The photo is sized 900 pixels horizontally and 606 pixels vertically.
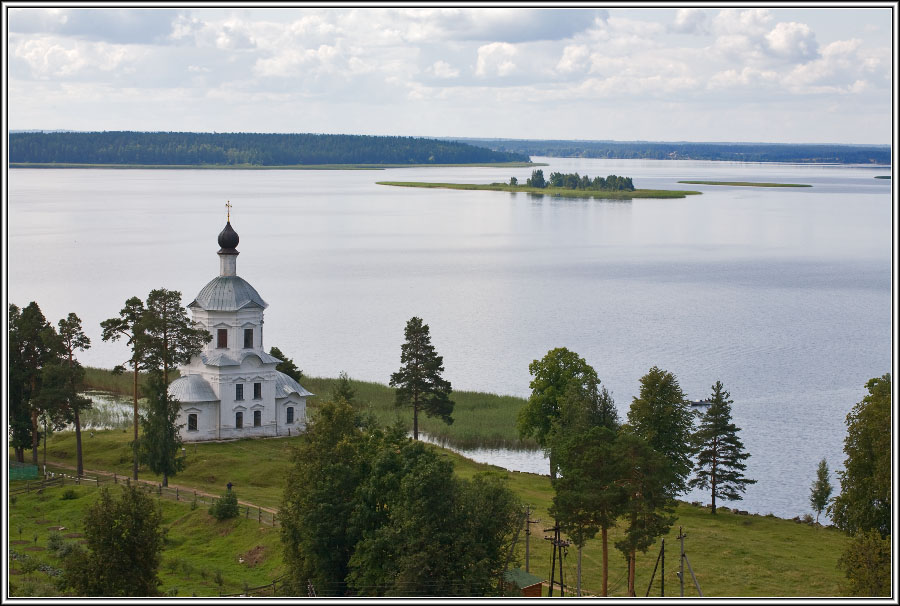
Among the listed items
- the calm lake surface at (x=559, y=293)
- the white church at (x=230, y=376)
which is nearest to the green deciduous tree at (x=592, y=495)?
the calm lake surface at (x=559, y=293)

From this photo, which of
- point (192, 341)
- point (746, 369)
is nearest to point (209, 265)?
point (746, 369)

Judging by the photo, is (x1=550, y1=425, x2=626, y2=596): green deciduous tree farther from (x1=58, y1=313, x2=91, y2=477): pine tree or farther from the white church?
the white church

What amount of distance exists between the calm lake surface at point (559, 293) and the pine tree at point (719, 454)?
1.73 m

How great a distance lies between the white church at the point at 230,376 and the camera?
4919 cm

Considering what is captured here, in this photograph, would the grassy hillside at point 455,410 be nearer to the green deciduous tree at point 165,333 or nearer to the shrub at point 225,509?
the green deciduous tree at point 165,333

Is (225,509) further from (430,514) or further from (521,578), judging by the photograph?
(521,578)

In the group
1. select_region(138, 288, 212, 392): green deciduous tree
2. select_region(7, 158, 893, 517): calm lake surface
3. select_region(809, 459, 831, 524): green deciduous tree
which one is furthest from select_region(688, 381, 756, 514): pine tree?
select_region(138, 288, 212, 392): green deciduous tree

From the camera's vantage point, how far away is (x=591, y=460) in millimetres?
30516

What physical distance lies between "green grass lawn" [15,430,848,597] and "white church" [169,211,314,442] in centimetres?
244

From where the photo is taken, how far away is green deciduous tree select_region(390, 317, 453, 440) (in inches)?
2094

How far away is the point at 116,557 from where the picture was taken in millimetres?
28375

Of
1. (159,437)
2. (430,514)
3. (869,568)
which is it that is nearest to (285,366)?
(159,437)

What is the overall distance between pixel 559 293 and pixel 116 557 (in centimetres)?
7780

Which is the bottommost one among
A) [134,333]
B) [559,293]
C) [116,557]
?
[116,557]
